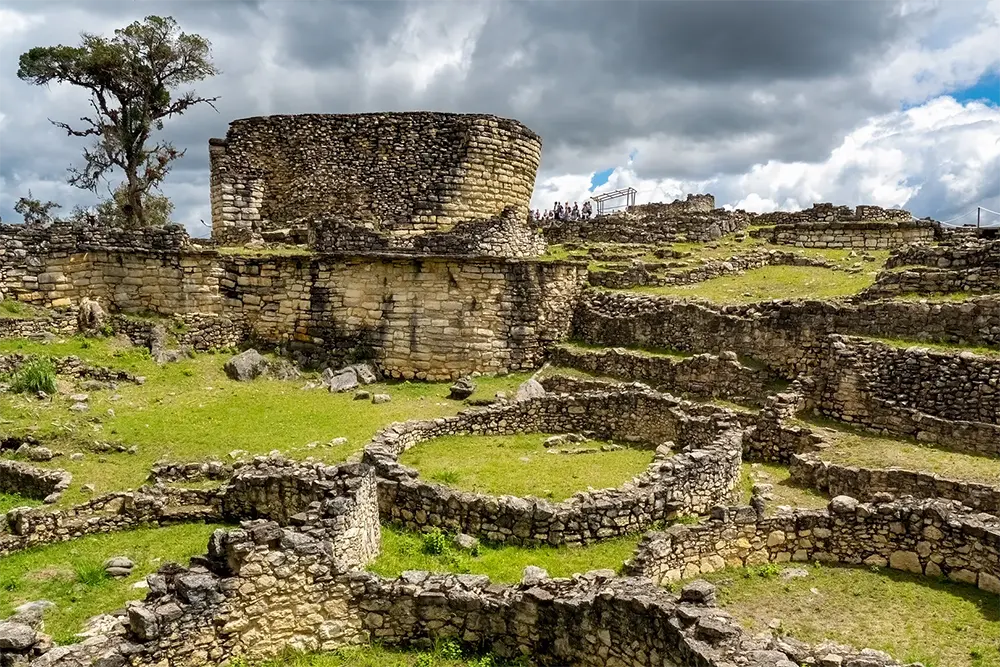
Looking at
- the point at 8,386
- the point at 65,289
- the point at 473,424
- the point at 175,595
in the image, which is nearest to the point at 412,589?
the point at 175,595

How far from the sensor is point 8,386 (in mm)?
14328

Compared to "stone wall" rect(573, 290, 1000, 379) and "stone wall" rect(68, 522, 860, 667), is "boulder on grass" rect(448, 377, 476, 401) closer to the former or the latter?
"stone wall" rect(573, 290, 1000, 379)

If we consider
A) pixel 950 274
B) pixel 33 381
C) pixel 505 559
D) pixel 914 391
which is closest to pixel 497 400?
pixel 505 559

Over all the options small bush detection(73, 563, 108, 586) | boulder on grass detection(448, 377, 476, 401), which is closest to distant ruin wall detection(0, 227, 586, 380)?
boulder on grass detection(448, 377, 476, 401)

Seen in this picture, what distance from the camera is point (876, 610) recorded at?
8477 mm

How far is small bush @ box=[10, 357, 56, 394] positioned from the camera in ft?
47.2

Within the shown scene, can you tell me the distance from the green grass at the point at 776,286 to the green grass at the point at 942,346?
2.34m

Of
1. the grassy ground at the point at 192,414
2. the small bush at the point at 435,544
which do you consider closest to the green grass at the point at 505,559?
the small bush at the point at 435,544

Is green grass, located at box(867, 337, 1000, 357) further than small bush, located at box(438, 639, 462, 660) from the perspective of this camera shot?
Yes

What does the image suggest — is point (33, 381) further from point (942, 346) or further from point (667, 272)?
point (942, 346)

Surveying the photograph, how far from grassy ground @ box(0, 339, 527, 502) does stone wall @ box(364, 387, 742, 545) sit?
5.03 feet

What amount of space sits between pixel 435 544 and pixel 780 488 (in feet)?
20.1

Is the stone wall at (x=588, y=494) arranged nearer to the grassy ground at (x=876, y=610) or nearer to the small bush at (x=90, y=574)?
the grassy ground at (x=876, y=610)

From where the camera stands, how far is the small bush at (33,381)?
1440 centimetres
